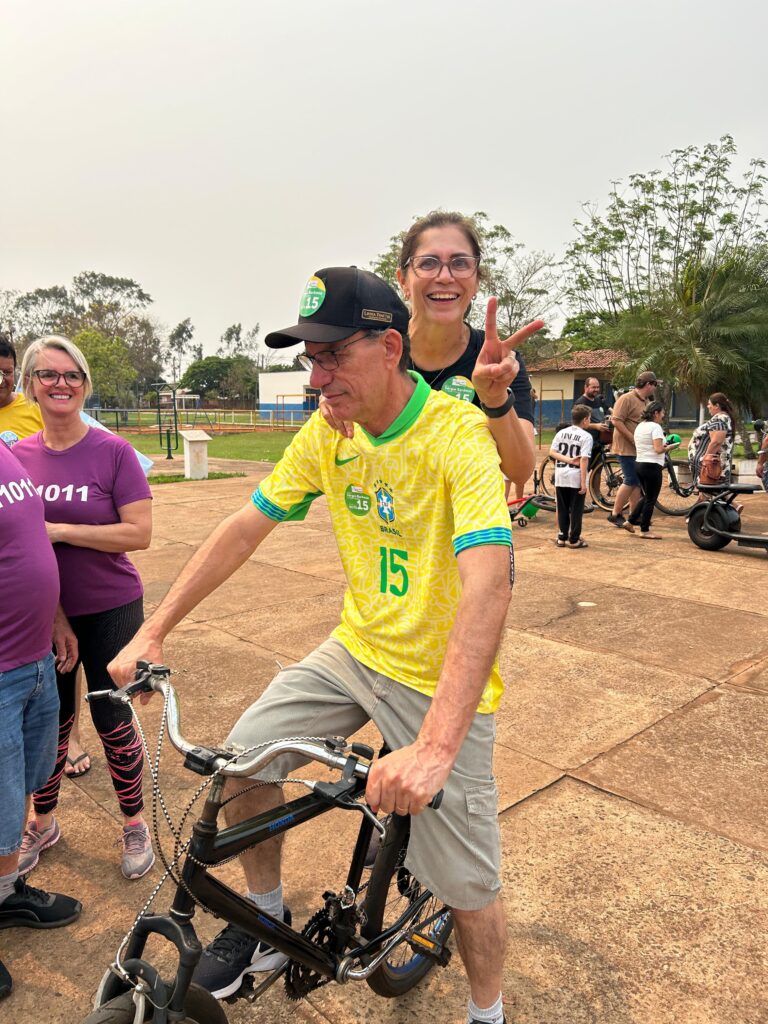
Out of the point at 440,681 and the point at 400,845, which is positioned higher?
the point at 440,681

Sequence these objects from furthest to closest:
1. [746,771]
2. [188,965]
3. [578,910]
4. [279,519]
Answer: [746,771]
[578,910]
[279,519]
[188,965]

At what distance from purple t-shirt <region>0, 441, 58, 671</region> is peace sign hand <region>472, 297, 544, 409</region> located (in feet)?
4.83

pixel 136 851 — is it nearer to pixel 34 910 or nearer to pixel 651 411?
pixel 34 910

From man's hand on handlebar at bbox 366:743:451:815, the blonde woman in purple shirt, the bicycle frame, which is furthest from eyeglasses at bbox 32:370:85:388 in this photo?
man's hand on handlebar at bbox 366:743:451:815

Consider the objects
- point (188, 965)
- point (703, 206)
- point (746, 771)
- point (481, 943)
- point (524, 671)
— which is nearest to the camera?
point (188, 965)

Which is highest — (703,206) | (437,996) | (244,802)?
(703,206)

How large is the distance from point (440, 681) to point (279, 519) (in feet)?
2.69

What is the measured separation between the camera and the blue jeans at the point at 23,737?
228cm

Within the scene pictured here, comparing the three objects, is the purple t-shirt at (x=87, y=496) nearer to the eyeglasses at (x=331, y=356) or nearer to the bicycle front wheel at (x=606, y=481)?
the eyeglasses at (x=331, y=356)

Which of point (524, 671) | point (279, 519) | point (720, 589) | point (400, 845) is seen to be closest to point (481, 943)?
point (400, 845)

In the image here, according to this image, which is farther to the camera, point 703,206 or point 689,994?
point 703,206

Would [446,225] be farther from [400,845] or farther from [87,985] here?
[87,985]

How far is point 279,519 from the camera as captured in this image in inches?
88.1

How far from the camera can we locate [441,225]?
275 centimetres
